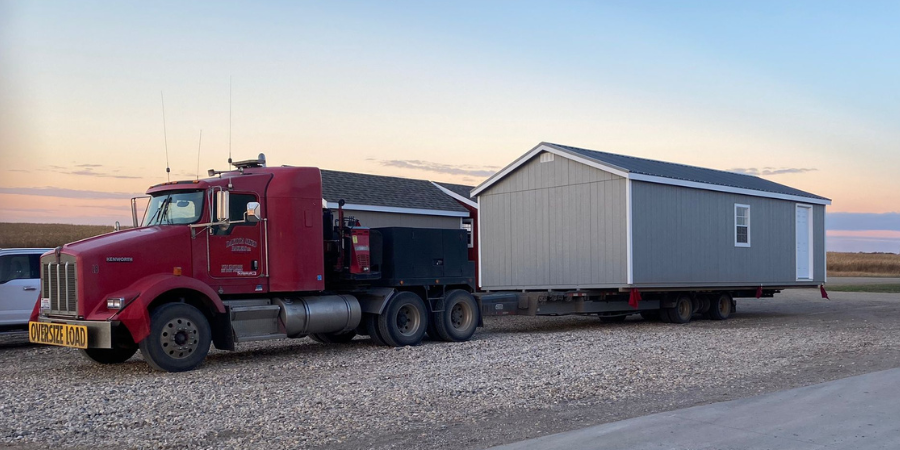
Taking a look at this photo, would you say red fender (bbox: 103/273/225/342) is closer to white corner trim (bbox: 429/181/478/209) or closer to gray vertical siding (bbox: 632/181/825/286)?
gray vertical siding (bbox: 632/181/825/286)

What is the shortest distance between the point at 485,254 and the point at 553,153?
125 inches

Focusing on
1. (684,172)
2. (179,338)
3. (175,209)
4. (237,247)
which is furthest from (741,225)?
(179,338)

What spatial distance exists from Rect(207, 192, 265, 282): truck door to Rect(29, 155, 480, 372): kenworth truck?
15 mm

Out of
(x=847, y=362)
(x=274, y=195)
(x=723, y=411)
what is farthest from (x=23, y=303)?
(x=847, y=362)

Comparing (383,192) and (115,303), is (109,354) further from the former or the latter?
(383,192)

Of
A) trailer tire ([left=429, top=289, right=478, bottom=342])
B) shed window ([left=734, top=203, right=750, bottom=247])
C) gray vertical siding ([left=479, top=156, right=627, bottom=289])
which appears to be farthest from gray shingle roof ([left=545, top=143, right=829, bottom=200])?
trailer tire ([left=429, top=289, right=478, bottom=342])

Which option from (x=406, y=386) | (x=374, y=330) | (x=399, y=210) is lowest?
(x=406, y=386)

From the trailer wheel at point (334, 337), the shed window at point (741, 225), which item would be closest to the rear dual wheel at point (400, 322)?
the trailer wheel at point (334, 337)

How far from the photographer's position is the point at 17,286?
45.3 ft

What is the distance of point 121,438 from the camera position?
698cm

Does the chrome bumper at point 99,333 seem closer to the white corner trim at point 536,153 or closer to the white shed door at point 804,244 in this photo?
the white corner trim at point 536,153

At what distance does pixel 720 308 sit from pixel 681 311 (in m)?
1.97

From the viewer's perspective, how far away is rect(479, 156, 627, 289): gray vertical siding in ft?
55.2

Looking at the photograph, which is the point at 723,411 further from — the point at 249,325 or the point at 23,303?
the point at 23,303
